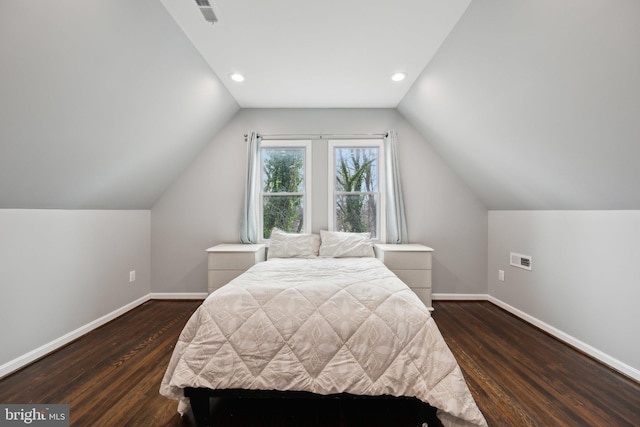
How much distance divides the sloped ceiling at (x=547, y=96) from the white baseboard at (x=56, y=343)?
12.7 ft

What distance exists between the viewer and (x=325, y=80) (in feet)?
8.89

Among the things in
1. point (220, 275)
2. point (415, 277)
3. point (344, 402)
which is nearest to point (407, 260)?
point (415, 277)

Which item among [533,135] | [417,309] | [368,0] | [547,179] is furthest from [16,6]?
[547,179]

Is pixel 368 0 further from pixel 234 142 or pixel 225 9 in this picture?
pixel 234 142

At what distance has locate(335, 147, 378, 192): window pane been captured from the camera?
3549 mm

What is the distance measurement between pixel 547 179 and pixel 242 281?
8.42ft

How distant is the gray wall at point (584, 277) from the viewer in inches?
74.1

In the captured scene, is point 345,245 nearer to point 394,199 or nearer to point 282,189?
point 394,199

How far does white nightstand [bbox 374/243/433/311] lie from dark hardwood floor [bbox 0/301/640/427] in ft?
2.00

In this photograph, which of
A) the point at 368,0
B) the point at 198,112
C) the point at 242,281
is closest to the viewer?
the point at 368,0

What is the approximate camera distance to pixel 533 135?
6.51 ft

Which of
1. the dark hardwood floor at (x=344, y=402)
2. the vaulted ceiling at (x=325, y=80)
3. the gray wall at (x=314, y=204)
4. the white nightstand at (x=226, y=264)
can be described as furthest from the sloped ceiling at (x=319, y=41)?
the dark hardwood floor at (x=344, y=402)

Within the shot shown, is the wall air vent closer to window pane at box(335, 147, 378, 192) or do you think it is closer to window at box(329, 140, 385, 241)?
window at box(329, 140, 385, 241)

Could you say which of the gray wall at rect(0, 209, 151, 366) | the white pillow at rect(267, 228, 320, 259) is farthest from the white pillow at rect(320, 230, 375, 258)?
the gray wall at rect(0, 209, 151, 366)
